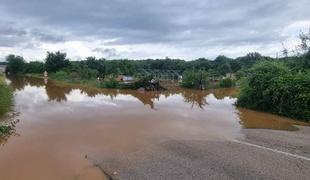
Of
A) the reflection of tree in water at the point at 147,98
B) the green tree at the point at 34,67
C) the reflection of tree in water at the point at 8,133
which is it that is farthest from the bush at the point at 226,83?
the green tree at the point at 34,67

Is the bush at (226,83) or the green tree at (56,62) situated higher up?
the green tree at (56,62)

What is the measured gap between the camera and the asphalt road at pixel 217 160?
9727 millimetres

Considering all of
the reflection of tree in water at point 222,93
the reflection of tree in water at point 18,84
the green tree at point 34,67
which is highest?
the green tree at point 34,67

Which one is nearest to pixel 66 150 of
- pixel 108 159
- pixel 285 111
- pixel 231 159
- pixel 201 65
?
pixel 108 159

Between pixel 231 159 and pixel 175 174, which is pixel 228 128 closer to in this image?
pixel 231 159

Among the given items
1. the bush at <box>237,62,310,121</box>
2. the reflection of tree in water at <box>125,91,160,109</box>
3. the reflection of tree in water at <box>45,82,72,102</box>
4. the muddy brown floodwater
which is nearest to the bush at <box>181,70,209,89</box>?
the reflection of tree in water at <box>125,91,160,109</box>

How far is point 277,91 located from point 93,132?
11.5 metres

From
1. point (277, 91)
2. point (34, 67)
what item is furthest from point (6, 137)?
point (34, 67)

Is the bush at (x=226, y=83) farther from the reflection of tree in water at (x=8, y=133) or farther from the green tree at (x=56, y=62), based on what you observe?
the green tree at (x=56, y=62)

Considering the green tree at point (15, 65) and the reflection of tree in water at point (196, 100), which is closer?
the reflection of tree in water at point (196, 100)

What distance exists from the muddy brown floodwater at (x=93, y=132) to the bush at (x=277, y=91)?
2.96 feet

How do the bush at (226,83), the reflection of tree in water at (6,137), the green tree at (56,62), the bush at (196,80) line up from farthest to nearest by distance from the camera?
1. the green tree at (56,62)
2. the bush at (226,83)
3. the bush at (196,80)
4. the reflection of tree in water at (6,137)

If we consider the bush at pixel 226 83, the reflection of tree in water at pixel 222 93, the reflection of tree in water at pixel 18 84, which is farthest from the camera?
the bush at pixel 226 83

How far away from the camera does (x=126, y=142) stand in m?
14.1
